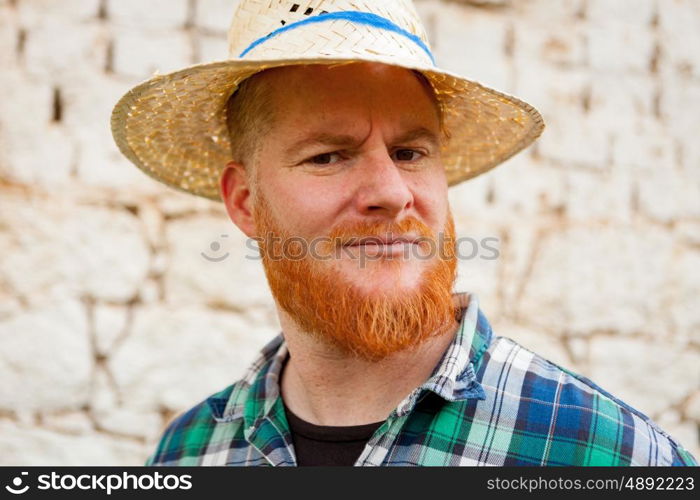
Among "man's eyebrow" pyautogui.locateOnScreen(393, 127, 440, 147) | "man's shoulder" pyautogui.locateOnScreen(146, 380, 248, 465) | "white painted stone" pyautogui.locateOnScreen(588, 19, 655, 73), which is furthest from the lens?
"white painted stone" pyautogui.locateOnScreen(588, 19, 655, 73)

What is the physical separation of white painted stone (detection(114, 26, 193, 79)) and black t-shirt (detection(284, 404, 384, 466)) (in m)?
1.98

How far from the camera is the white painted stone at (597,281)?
146 inches

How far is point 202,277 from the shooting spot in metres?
3.34

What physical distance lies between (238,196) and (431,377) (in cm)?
82

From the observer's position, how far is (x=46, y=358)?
10.3 ft

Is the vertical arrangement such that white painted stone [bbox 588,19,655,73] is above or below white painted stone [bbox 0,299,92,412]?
above

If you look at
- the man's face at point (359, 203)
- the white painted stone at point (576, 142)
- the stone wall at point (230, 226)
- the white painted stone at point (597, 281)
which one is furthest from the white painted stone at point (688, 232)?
the man's face at point (359, 203)

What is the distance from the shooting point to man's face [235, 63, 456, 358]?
1.80 meters

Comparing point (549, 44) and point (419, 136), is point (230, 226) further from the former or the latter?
point (549, 44)

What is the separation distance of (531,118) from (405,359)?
2.53 feet

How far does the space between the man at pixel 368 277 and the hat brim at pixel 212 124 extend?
0.01 m

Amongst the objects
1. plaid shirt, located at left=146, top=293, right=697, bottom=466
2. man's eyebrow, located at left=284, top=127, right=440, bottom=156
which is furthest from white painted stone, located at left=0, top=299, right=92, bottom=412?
man's eyebrow, located at left=284, top=127, right=440, bottom=156

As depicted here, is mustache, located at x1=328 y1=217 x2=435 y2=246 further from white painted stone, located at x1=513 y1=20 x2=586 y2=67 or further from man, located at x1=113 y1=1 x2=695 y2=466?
white painted stone, located at x1=513 y1=20 x2=586 y2=67
